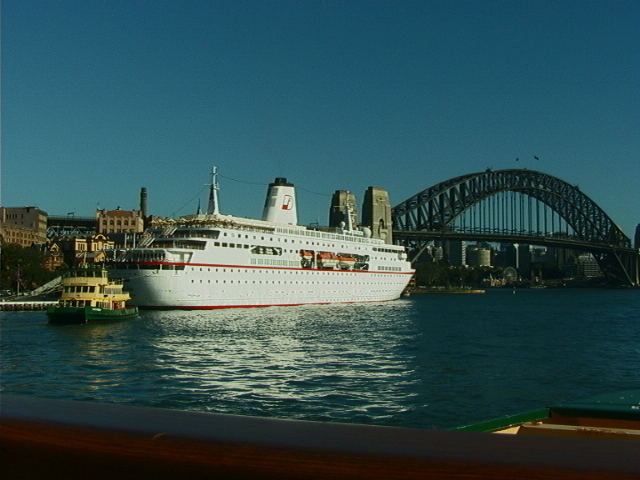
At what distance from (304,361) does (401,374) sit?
3.54 metres

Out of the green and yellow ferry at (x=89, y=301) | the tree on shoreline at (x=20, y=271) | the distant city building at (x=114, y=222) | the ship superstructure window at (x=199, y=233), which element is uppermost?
the distant city building at (x=114, y=222)

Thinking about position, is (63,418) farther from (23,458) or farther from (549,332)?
(549,332)

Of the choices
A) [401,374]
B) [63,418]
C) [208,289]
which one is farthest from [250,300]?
[63,418]

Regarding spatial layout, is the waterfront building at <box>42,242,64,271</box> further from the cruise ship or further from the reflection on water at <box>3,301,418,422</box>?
the reflection on water at <box>3,301,418,422</box>

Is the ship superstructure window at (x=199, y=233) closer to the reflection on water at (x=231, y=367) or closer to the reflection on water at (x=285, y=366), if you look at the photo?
the reflection on water at (x=285, y=366)

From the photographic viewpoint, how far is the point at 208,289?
4322 cm

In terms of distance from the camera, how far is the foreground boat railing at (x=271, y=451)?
109 centimetres

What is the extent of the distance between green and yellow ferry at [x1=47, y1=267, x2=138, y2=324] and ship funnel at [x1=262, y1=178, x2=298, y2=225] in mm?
22893

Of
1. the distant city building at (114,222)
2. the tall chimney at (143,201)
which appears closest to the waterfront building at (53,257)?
the distant city building at (114,222)

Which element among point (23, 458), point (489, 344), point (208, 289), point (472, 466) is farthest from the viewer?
point (208, 289)

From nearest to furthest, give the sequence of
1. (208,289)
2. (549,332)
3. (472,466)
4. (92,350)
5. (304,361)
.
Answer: (472,466) < (304,361) < (92,350) < (549,332) < (208,289)

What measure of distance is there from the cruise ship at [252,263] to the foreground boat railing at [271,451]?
136ft

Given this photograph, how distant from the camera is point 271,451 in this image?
1.16m

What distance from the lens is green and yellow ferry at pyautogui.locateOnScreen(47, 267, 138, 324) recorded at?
3297cm
